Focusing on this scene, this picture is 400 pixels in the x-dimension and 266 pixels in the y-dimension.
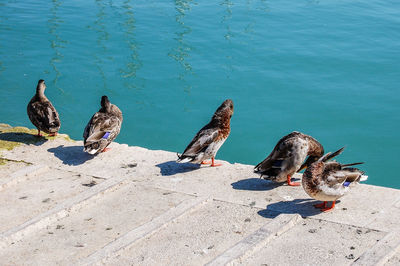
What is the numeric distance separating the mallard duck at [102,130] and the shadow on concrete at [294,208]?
8.96ft

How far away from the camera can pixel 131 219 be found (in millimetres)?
6059

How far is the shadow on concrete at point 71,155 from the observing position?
25.5 ft

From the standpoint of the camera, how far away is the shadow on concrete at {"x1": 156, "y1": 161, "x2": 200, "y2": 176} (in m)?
7.39

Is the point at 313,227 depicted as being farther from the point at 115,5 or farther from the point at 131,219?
the point at 115,5

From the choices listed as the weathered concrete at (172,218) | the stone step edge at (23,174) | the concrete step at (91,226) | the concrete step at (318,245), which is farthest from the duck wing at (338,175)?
the stone step edge at (23,174)

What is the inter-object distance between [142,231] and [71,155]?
2.70 metres

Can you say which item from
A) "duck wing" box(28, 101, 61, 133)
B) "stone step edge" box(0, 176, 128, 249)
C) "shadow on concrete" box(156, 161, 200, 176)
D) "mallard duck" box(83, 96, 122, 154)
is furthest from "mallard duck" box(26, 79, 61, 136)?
"stone step edge" box(0, 176, 128, 249)

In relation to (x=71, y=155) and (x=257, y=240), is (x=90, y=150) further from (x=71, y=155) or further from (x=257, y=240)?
(x=257, y=240)

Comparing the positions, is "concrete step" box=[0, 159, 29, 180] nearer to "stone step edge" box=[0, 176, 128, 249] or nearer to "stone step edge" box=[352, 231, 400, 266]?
"stone step edge" box=[0, 176, 128, 249]

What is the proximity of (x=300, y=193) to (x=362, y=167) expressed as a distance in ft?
15.3

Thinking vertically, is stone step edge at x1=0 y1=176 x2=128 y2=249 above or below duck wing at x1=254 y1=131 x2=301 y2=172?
below

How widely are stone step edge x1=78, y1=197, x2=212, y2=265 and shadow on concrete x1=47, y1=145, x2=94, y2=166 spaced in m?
2.10

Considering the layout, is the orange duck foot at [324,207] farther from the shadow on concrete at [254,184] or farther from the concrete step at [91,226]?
the concrete step at [91,226]

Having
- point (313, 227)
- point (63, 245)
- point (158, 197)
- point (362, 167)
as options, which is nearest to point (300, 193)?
point (313, 227)
